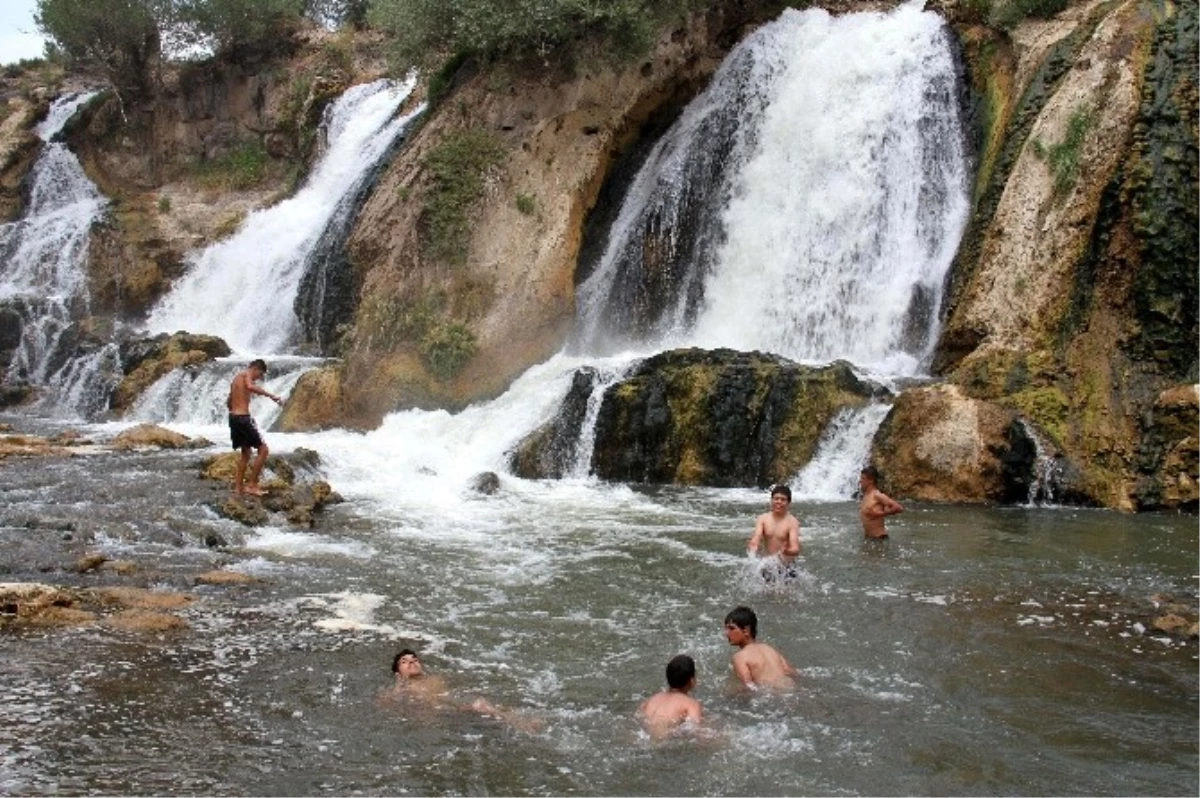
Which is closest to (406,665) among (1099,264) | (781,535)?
(781,535)

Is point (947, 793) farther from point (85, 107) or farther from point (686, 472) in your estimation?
point (85, 107)

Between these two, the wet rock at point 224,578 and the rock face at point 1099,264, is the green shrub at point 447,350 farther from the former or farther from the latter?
the wet rock at point 224,578

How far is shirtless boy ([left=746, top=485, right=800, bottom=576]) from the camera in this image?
10.6 m

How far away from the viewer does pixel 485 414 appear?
19422mm

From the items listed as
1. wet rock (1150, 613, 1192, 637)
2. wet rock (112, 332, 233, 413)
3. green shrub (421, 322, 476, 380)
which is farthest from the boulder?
wet rock (112, 332, 233, 413)

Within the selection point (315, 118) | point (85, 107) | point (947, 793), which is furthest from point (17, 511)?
point (85, 107)

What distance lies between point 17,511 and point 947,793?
10.8 meters

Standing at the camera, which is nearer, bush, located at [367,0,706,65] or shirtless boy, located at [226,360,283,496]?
shirtless boy, located at [226,360,283,496]

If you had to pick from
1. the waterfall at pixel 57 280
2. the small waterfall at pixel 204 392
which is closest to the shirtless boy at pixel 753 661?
the small waterfall at pixel 204 392

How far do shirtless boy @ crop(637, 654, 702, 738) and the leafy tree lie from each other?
3064cm

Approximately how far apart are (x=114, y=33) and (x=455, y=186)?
50.7 ft

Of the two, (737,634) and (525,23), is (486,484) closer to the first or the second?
(737,634)

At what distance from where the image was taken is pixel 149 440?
60.3ft

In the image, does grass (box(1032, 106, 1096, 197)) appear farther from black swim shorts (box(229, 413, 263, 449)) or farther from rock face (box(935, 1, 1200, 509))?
black swim shorts (box(229, 413, 263, 449))
